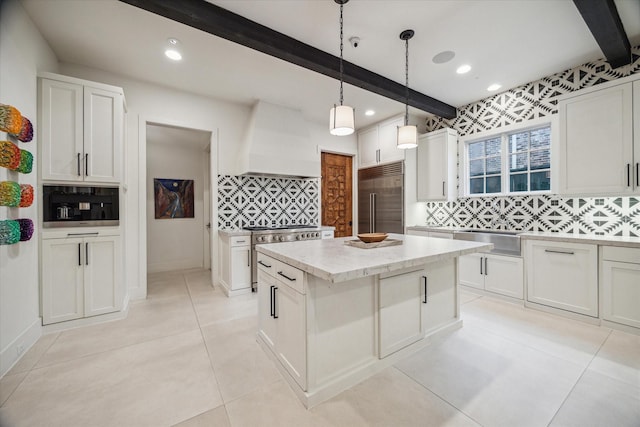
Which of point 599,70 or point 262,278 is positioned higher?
point 599,70

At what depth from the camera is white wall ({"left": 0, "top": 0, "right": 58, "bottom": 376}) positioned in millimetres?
1900

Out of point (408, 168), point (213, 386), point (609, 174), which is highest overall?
point (408, 168)

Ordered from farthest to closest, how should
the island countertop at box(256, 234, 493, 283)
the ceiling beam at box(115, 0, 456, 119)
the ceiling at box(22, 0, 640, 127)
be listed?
1. the ceiling at box(22, 0, 640, 127)
2. the ceiling beam at box(115, 0, 456, 119)
3. the island countertop at box(256, 234, 493, 283)

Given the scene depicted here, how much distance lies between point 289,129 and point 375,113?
5.16ft

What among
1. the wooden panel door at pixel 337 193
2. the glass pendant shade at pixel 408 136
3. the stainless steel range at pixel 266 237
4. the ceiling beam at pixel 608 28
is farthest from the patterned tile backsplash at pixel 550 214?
the stainless steel range at pixel 266 237

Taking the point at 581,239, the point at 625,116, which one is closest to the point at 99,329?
the point at 581,239

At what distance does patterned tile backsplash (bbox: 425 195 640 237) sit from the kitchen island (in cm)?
200

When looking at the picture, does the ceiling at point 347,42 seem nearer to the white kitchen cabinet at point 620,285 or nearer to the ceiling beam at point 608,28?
the ceiling beam at point 608,28

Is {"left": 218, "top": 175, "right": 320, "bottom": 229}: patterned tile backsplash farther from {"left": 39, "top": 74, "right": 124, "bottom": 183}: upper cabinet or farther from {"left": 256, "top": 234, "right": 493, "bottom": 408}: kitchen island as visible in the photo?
{"left": 256, "top": 234, "right": 493, "bottom": 408}: kitchen island

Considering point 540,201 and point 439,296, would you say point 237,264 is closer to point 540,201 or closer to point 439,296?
point 439,296

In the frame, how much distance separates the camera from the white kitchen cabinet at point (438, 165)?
4195 millimetres

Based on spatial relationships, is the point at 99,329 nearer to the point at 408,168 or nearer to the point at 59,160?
the point at 59,160

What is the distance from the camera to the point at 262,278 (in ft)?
7.02

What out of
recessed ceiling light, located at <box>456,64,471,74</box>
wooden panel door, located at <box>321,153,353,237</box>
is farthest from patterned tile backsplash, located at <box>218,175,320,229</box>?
recessed ceiling light, located at <box>456,64,471,74</box>
